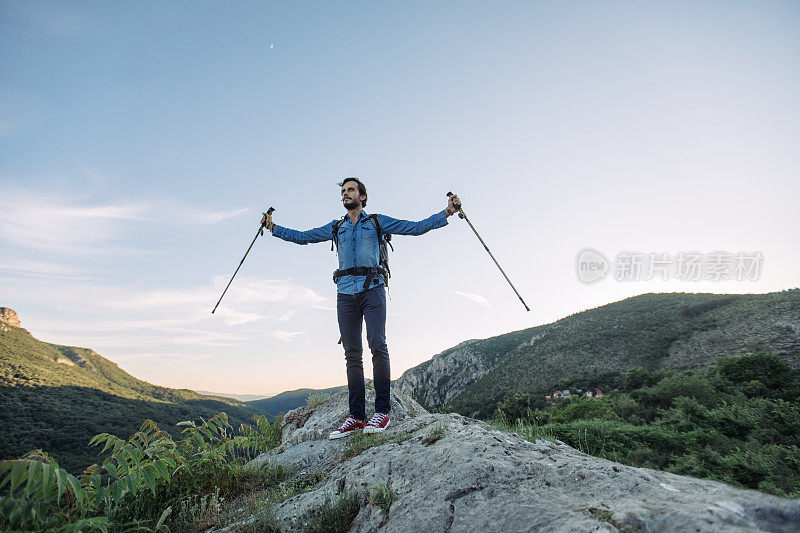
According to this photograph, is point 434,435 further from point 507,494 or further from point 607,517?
point 607,517

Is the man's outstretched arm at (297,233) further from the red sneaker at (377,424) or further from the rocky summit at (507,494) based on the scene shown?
the rocky summit at (507,494)

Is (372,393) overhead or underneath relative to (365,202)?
underneath

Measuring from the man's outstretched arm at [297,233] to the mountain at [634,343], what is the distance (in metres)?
→ 19.2

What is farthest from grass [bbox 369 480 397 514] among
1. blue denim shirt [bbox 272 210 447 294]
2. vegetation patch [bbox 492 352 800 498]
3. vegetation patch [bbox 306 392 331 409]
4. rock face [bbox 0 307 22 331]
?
rock face [bbox 0 307 22 331]

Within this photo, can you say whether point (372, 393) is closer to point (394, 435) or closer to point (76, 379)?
point (394, 435)

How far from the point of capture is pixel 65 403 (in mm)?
75875

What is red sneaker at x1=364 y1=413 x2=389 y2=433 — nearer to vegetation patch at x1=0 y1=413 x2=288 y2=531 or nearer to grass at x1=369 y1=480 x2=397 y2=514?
vegetation patch at x1=0 y1=413 x2=288 y2=531

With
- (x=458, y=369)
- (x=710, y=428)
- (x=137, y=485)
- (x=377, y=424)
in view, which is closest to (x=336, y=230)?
(x=377, y=424)

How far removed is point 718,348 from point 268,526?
155 feet

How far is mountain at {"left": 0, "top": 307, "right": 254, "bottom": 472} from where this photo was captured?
56344mm

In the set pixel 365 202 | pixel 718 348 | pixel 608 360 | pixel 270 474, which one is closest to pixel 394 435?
pixel 270 474

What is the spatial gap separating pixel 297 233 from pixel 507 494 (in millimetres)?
4787

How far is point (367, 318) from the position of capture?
4.92 meters

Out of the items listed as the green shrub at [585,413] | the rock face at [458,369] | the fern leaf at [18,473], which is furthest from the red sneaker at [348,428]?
the rock face at [458,369]
